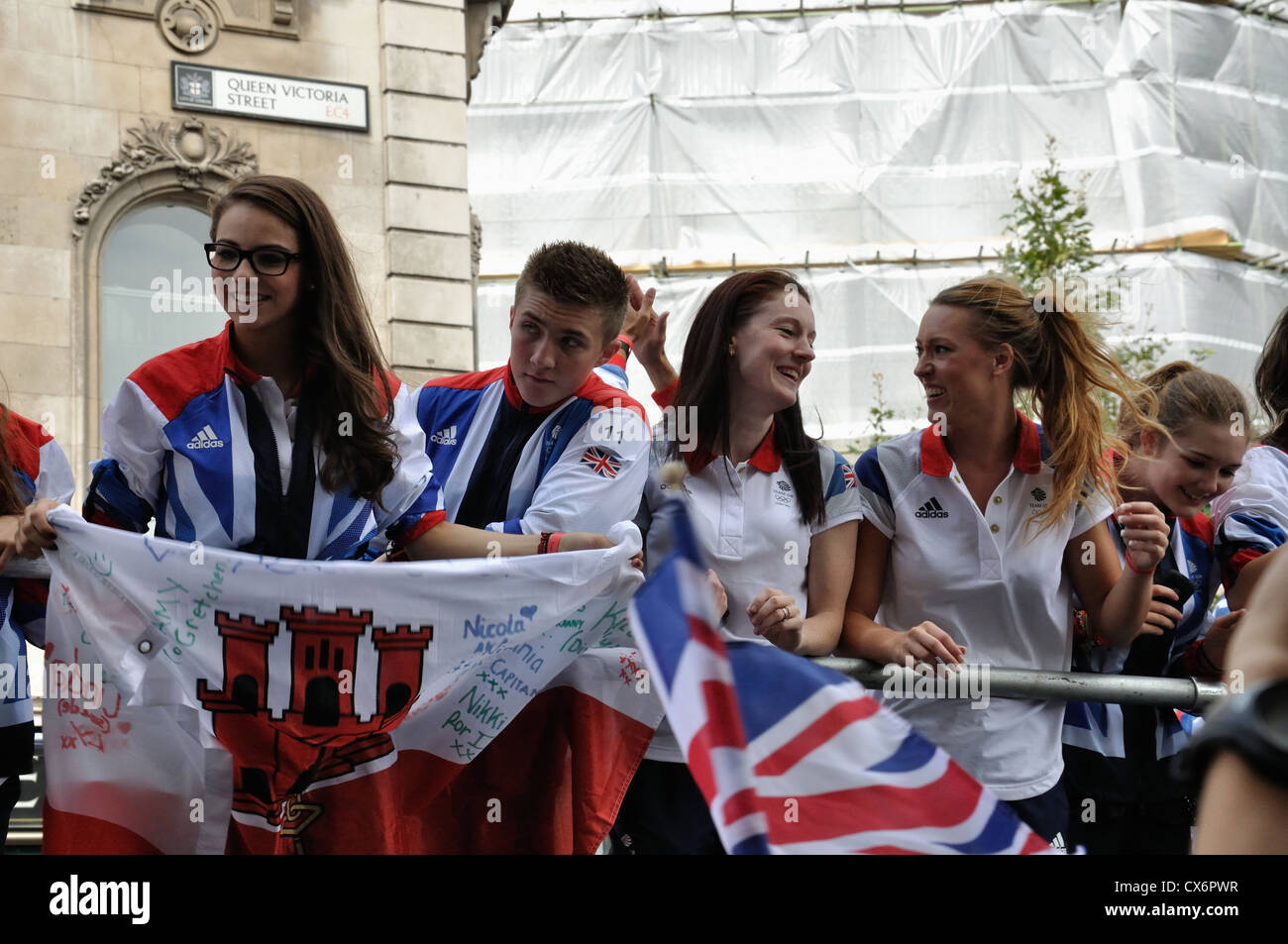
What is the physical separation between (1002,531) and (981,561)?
0.11 meters

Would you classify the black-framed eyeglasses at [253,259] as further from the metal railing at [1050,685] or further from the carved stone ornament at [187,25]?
the carved stone ornament at [187,25]

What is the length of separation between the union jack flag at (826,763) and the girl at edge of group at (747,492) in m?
1.24

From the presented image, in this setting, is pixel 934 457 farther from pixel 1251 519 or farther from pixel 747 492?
pixel 1251 519

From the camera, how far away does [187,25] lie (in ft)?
46.5

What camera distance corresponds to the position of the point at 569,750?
12.5ft

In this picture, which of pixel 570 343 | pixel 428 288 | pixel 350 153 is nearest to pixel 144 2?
pixel 350 153

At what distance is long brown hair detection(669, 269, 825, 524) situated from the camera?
4379 millimetres

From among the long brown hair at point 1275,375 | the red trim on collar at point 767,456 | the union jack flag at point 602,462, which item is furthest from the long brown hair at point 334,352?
the long brown hair at point 1275,375

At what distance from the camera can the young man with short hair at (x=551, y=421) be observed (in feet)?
13.4

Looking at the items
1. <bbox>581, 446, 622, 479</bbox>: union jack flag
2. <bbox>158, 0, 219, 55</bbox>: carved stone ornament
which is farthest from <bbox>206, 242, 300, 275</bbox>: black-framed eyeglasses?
Result: <bbox>158, 0, 219, 55</bbox>: carved stone ornament

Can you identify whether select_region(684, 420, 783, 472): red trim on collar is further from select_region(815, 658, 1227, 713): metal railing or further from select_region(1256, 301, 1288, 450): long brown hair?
select_region(1256, 301, 1288, 450): long brown hair

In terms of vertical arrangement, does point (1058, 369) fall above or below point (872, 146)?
below

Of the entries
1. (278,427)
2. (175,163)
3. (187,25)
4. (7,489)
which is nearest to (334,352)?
(278,427)

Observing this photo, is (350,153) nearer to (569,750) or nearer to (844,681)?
(569,750)
